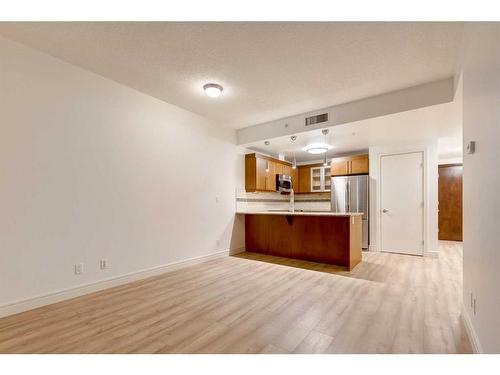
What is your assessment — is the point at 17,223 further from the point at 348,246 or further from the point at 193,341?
the point at 348,246

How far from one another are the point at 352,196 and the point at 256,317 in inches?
174

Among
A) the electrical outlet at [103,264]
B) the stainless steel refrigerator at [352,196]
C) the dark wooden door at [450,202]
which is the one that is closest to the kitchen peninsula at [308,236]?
the stainless steel refrigerator at [352,196]

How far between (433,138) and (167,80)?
5177 millimetres

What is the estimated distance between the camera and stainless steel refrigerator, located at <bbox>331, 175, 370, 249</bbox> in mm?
5625

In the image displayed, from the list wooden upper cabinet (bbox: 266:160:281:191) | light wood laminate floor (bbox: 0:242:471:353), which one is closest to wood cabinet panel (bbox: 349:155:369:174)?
wooden upper cabinet (bbox: 266:160:281:191)

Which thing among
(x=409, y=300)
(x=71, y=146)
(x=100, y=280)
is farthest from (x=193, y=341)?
(x=71, y=146)

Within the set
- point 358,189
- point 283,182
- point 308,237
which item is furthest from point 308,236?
point 283,182

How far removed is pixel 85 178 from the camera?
2967 mm

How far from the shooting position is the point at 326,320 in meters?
2.25

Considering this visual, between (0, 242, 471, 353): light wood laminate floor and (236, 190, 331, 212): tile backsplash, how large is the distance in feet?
7.41

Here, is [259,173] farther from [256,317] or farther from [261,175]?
[256,317]

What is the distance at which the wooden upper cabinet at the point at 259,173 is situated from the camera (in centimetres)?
563

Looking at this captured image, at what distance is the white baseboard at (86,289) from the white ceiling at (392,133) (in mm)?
3064

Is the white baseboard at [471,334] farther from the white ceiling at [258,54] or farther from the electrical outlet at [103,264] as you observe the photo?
the electrical outlet at [103,264]
